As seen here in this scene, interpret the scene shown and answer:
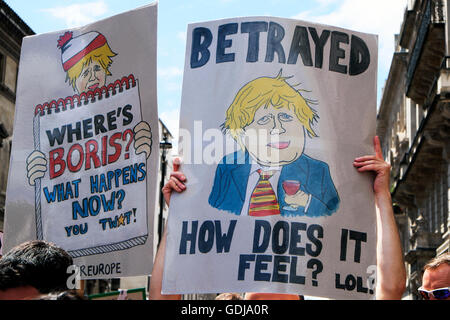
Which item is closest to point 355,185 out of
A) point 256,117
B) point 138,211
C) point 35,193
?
point 256,117

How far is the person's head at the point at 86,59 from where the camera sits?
18.7ft

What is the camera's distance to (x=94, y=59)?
577cm

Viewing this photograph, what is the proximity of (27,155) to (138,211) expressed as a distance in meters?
1.12

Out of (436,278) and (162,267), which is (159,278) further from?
(436,278)

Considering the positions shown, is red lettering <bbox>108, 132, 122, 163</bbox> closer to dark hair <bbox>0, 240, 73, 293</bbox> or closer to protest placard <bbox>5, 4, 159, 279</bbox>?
protest placard <bbox>5, 4, 159, 279</bbox>

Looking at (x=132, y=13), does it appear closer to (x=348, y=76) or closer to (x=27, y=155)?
(x=27, y=155)

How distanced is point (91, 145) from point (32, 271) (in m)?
2.67

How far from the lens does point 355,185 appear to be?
4434mm

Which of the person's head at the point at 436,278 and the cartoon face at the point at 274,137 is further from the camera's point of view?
the cartoon face at the point at 274,137

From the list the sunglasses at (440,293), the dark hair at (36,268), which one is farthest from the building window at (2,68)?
the dark hair at (36,268)

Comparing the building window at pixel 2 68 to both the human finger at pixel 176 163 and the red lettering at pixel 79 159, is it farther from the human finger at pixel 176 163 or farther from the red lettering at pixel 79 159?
the human finger at pixel 176 163

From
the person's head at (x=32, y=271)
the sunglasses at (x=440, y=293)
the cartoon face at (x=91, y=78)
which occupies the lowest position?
the person's head at (x=32, y=271)

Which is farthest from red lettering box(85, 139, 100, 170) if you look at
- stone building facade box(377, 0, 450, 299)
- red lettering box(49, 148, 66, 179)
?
stone building facade box(377, 0, 450, 299)
